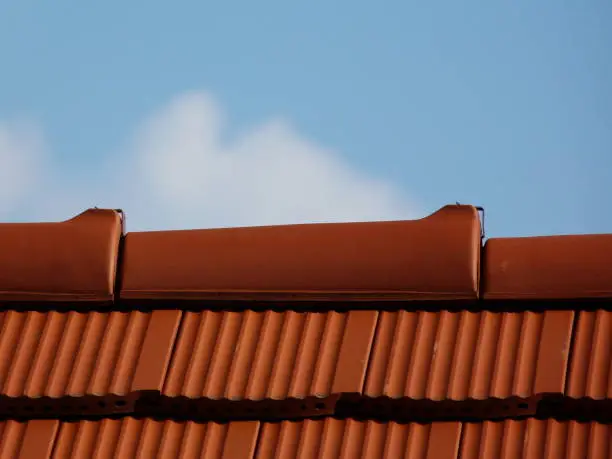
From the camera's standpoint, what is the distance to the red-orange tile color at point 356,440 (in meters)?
7.47

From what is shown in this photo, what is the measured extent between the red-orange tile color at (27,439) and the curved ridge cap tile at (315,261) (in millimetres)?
829

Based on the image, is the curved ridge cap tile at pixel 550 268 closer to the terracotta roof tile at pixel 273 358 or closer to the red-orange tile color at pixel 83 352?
the terracotta roof tile at pixel 273 358

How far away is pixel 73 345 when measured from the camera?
8297 millimetres

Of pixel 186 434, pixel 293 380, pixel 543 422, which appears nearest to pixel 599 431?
pixel 543 422

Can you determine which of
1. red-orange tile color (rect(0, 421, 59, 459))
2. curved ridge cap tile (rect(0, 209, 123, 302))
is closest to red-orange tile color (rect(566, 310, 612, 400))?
curved ridge cap tile (rect(0, 209, 123, 302))

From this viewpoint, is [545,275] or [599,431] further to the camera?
[545,275]

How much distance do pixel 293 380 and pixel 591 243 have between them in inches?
63.7

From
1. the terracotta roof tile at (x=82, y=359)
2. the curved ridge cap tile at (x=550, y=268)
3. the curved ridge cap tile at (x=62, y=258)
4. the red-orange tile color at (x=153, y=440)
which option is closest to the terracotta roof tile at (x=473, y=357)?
the curved ridge cap tile at (x=550, y=268)

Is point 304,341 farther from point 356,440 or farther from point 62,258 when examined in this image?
point 62,258

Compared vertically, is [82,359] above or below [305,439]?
above

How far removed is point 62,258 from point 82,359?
0.63 meters

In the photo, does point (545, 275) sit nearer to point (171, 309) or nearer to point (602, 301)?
point (602, 301)

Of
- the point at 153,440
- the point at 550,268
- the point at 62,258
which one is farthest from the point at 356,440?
the point at 62,258

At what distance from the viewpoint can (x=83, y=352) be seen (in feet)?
27.0
